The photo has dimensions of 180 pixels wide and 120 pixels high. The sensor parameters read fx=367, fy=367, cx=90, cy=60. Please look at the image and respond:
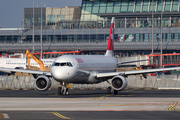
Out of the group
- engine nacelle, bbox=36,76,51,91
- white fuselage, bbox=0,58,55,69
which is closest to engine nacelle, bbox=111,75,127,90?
engine nacelle, bbox=36,76,51,91

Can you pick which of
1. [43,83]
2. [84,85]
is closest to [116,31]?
[84,85]

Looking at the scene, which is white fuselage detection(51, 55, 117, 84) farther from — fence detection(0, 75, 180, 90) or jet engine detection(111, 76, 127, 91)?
fence detection(0, 75, 180, 90)

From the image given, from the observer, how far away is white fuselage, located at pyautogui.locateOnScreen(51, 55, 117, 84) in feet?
112

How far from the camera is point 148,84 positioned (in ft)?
180

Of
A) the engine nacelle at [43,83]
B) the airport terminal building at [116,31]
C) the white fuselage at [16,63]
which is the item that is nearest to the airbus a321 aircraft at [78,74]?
the engine nacelle at [43,83]

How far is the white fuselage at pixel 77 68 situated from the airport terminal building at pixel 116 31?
68650 millimetres

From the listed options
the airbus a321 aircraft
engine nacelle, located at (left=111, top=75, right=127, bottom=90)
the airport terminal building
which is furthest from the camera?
the airport terminal building

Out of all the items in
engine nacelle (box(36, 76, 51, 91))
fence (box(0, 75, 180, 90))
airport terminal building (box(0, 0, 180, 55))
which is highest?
airport terminal building (box(0, 0, 180, 55))

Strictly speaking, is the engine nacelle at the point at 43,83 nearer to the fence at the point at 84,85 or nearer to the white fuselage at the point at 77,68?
the white fuselage at the point at 77,68

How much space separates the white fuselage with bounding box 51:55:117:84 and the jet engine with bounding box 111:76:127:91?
3.35 m

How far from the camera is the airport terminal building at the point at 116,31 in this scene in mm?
111938

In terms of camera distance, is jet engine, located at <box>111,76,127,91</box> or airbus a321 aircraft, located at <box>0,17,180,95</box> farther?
jet engine, located at <box>111,76,127,91</box>

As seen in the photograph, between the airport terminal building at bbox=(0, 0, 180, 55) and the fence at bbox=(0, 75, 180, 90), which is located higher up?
the airport terminal building at bbox=(0, 0, 180, 55)

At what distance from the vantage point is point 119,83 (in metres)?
35.9
